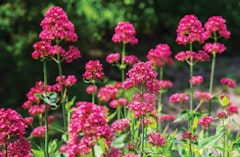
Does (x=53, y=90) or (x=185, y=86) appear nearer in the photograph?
(x=53, y=90)

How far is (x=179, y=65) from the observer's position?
919cm

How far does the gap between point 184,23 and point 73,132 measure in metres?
1.83

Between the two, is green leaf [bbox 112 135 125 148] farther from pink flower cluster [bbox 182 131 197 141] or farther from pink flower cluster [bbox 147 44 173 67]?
pink flower cluster [bbox 147 44 173 67]

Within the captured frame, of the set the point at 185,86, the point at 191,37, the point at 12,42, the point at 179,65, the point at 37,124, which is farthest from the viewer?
the point at 179,65

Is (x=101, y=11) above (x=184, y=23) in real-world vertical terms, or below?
above

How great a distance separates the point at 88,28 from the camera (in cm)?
909

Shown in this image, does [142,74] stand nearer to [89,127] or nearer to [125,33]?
[89,127]

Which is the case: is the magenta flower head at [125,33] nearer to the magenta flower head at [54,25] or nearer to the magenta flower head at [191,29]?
the magenta flower head at [191,29]

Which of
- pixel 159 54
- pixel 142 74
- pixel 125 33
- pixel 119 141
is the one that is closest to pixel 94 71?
pixel 119 141

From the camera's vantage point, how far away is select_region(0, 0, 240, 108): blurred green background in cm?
750

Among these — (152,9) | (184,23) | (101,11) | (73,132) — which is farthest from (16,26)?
(73,132)

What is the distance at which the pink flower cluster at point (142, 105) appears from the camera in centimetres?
272

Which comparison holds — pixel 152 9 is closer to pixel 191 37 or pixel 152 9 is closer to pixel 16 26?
pixel 16 26

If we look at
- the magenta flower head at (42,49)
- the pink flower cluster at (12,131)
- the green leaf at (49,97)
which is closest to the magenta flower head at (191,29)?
the magenta flower head at (42,49)
